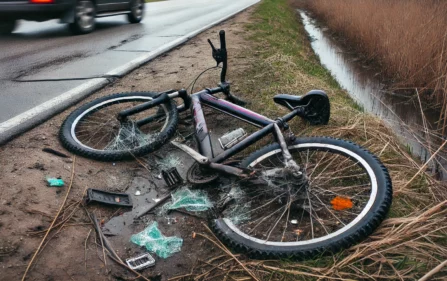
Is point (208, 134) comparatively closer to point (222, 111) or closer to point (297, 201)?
point (222, 111)

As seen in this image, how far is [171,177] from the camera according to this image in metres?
3.54

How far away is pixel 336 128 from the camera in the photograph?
4.37 meters

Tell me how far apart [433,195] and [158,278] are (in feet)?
7.06

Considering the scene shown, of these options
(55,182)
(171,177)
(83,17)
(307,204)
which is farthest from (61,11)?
(307,204)

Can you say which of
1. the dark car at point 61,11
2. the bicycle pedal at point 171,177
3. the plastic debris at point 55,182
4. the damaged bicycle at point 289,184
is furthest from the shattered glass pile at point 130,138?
the dark car at point 61,11

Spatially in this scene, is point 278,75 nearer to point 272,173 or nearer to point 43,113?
point 43,113

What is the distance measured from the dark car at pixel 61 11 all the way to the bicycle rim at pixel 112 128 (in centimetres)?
547

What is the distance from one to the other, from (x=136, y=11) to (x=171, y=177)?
31.7 ft

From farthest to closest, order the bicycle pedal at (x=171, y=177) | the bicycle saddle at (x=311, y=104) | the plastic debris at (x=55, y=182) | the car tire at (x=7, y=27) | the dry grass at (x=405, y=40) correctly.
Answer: the car tire at (x=7, y=27) < the dry grass at (x=405, y=40) < the bicycle saddle at (x=311, y=104) < the bicycle pedal at (x=171, y=177) < the plastic debris at (x=55, y=182)

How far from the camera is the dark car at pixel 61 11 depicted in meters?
8.74

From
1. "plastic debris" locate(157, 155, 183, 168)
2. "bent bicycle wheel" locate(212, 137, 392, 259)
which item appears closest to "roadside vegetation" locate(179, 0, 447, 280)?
"bent bicycle wheel" locate(212, 137, 392, 259)

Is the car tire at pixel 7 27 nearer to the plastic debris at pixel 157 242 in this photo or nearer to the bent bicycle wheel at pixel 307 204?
the plastic debris at pixel 157 242

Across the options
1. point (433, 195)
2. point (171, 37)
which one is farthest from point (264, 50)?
point (433, 195)

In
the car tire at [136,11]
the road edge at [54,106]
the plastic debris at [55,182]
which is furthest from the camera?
the car tire at [136,11]
